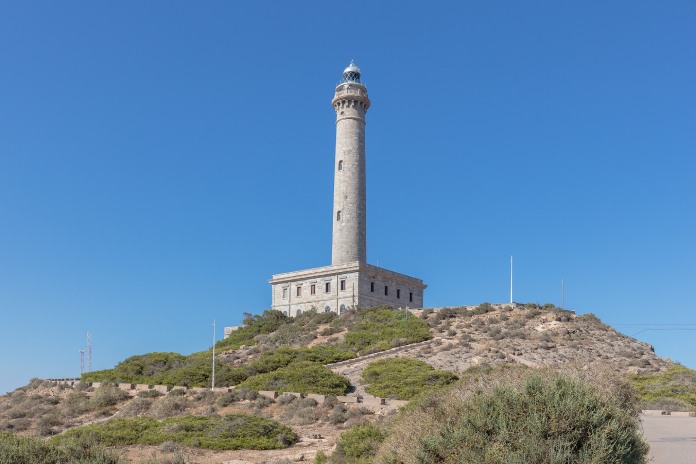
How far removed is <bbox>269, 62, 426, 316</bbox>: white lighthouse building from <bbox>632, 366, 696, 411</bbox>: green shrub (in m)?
24.2

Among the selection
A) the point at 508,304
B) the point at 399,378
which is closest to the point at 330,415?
the point at 399,378

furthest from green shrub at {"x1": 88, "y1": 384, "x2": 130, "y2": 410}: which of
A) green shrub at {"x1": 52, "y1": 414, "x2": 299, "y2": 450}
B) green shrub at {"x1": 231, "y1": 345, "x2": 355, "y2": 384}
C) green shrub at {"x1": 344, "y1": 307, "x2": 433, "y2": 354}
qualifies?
green shrub at {"x1": 344, "y1": 307, "x2": 433, "y2": 354}

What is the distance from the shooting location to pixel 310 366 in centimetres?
3384

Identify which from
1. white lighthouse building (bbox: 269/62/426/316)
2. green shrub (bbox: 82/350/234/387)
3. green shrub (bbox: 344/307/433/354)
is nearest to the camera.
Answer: green shrub (bbox: 82/350/234/387)

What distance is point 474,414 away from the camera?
1023cm

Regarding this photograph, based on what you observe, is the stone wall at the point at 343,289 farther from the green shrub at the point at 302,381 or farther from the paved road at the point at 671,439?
the paved road at the point at 671,439

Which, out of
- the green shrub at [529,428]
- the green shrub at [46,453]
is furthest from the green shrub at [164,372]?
the green shrub at [529,428]

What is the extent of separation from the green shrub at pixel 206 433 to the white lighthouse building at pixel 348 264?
31447 millimetres

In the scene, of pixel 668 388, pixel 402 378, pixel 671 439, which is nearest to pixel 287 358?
pixel 402 378

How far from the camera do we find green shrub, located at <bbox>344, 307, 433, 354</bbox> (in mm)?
41844

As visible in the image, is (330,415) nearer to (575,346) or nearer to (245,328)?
(575,346)

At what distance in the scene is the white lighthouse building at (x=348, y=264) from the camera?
5369cm

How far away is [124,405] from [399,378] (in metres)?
12.1

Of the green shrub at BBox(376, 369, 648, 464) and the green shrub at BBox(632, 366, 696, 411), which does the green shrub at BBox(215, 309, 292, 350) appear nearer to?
the green shrub at BBox(632, 366, 696, 411)
